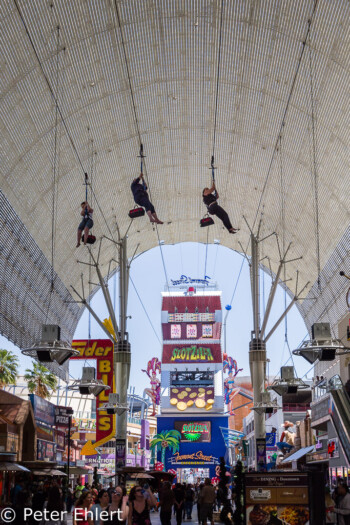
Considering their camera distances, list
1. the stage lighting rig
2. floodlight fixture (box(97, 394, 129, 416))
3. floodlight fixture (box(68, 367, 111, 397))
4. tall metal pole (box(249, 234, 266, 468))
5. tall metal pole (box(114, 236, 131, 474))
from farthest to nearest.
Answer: tall metal pole (box(114, 236, 131, 474))
tall metal pole (box(249, 234, 266, 468))
floodlight fixture (box(97, 394, 129, 416))
floodlight fixture (box(68, 367, 111, 397))
the stage lighting rig

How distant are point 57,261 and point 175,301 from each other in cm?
4015

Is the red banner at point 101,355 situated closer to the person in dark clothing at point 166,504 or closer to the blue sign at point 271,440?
the blue sign at point 271,440

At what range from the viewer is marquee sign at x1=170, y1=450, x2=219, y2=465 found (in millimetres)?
64438

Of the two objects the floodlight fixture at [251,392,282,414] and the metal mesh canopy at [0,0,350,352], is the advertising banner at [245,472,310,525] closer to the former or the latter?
the metal mesh canopy at [0,0,350,352]

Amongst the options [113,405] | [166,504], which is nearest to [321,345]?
[166,504]

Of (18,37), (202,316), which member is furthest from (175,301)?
(18,37)

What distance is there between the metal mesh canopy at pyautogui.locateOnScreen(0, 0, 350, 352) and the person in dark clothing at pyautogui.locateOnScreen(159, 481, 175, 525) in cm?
1339

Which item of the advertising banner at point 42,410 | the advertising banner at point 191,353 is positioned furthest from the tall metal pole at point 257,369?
the advertising banner at point 191,353

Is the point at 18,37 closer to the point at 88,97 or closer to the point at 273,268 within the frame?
the point at 88,97

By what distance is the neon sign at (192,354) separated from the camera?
72812mm

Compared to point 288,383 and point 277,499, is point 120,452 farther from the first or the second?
point 277,499

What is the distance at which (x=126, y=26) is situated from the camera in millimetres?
26000

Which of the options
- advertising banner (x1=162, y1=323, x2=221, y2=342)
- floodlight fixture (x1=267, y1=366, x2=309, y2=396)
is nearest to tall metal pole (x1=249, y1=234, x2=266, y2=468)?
floodlight fixture (x1=267, y1=366, x2=309, y2=396)

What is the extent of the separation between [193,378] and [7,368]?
1367 inches
